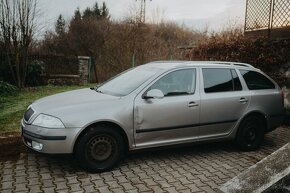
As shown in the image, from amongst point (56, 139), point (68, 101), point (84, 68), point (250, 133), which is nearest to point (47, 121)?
Answer: point (56, 139)

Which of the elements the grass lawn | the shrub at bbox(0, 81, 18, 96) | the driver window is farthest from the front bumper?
the shrub at bbox(0, 81, 18, 96)

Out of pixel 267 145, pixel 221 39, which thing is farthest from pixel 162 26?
pixel 267 145

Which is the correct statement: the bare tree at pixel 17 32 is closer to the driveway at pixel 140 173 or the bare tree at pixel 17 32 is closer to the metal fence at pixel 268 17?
the metal fence at pixel 268 17

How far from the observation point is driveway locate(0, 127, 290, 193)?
189 inches

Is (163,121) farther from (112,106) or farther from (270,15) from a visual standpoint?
(270,15)

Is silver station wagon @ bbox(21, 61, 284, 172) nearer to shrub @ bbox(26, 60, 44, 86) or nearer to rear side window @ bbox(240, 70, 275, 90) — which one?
rear side window @ bbox(240, 70, 275, 90)

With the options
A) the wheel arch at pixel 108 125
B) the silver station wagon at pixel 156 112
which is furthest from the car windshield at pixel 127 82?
the wheel arch at pixel 108 125

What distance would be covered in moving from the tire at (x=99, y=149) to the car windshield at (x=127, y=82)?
0.76 meters

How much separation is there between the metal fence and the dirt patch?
24.4 feet

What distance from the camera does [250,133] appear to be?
261 inches

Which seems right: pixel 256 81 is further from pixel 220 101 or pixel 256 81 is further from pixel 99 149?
pixel 99 149

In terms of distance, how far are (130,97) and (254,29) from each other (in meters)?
6.98

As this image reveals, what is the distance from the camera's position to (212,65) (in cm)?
638

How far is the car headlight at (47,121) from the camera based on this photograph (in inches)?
193
